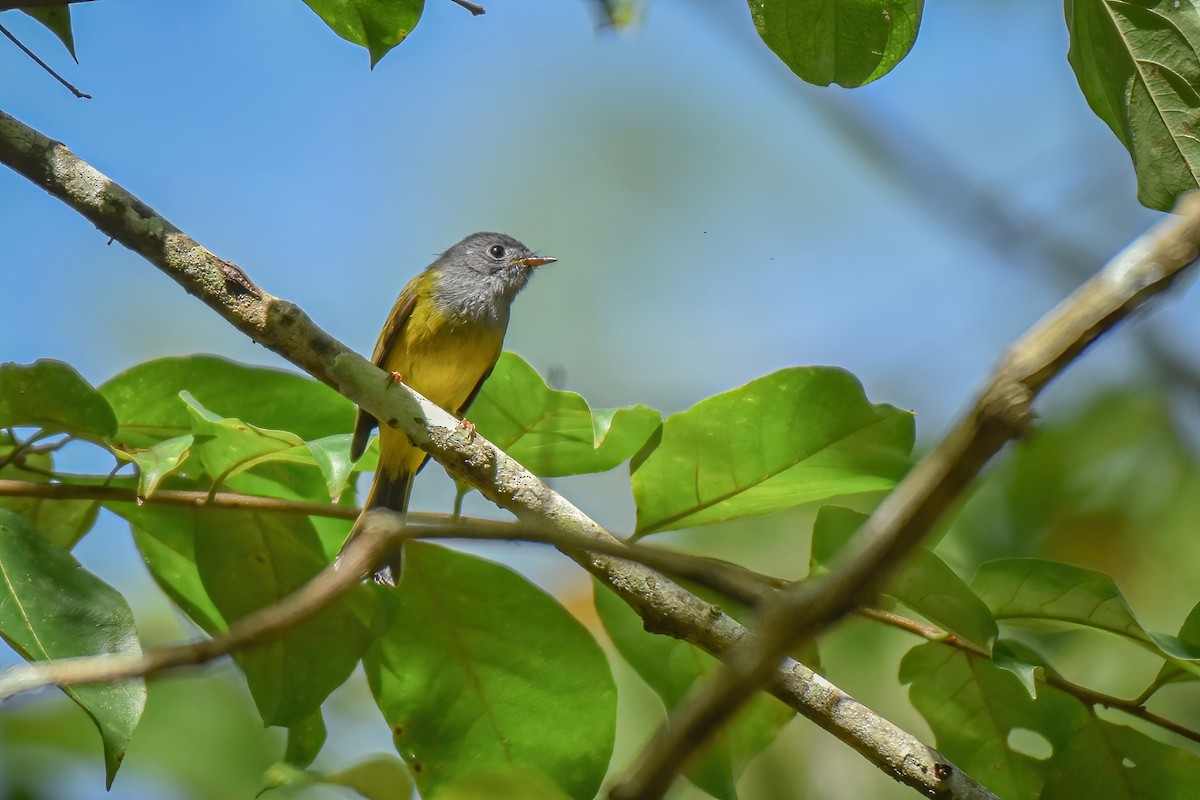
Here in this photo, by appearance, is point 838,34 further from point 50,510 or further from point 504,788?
point 50,510

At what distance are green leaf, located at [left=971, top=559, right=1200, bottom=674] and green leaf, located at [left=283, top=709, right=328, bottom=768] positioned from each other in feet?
3.97

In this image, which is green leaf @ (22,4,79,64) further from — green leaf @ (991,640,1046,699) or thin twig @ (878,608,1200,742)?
green leaf @ (991,640,1046,699)

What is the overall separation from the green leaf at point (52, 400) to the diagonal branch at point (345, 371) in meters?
0.25

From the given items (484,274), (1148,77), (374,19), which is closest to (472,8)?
(374,19)

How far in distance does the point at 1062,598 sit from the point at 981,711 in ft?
0.94

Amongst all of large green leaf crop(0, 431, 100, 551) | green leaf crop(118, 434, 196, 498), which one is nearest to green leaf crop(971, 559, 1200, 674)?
green leaf crop(118, 434, 196, 498)

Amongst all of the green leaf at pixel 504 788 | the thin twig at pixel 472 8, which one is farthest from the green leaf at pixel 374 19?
the green leaf at pixel 504 788

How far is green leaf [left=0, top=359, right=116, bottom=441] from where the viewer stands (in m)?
1.84

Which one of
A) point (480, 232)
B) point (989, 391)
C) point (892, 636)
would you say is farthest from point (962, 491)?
point (480, 232)

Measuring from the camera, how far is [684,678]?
6.37 ft

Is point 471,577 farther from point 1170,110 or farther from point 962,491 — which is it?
point 962,491

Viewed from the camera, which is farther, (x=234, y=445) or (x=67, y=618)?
(x=234, y=445)

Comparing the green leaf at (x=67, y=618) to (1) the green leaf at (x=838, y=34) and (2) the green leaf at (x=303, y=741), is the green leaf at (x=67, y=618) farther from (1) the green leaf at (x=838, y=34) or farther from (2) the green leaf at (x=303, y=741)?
(1) the green leaf at (x=838, y=34)

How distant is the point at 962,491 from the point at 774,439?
1.55 metres
